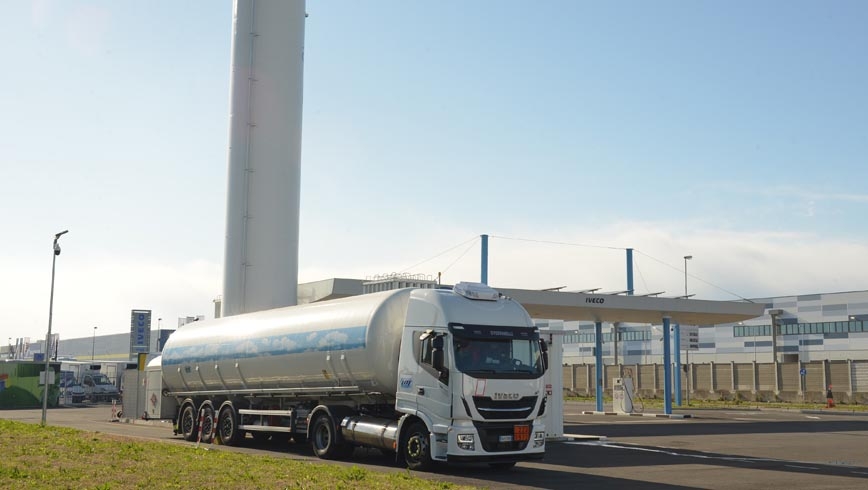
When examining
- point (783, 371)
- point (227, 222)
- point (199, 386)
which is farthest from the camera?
point (783, 371)

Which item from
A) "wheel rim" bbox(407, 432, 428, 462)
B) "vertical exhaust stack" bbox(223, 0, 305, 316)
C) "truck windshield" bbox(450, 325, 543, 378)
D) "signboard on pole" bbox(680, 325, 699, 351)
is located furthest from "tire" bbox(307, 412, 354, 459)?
"signboard on pole" bbox(680, 325, 699, 351)

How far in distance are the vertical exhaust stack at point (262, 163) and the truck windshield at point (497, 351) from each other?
1882 cm

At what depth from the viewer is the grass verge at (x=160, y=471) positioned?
14094 mm

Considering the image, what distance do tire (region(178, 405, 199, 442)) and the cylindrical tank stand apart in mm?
675

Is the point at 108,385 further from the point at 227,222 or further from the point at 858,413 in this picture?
the point at 858,413

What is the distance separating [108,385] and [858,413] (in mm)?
53389

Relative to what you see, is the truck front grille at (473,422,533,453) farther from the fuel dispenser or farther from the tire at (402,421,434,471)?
the fuel dispenser

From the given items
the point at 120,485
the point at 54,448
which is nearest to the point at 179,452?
the point at 54,448

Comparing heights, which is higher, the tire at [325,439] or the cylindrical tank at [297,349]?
the cylindrical tank at [297,349]

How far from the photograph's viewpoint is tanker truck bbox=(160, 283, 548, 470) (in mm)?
17938

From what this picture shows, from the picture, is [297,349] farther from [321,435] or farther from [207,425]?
[207,425]

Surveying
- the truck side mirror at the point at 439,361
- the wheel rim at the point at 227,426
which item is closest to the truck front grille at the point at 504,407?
the truck side mirror at the point at 439,361

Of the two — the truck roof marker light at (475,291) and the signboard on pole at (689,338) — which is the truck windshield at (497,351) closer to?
the truck roof marker light at (475,291)

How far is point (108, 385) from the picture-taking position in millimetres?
70562
